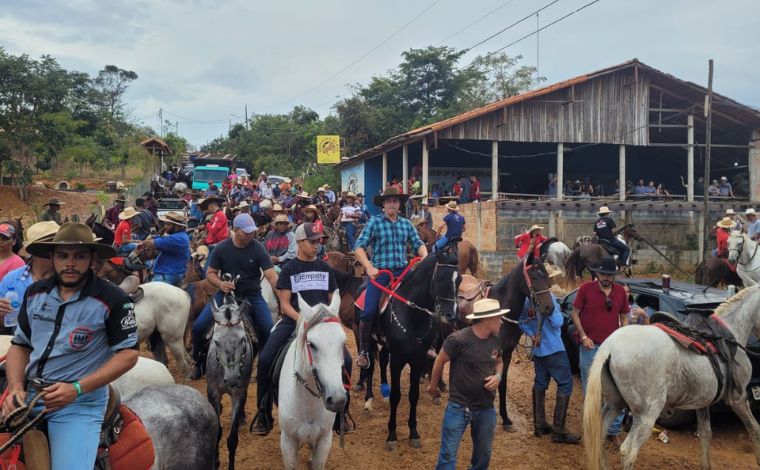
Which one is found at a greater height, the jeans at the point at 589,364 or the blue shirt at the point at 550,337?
the blue shirt at the point at 550,337

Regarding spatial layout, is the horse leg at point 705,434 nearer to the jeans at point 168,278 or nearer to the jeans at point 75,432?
the jeans at point 75,432

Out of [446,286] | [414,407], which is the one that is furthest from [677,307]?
[414,407]

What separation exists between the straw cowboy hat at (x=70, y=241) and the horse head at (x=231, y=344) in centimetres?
245

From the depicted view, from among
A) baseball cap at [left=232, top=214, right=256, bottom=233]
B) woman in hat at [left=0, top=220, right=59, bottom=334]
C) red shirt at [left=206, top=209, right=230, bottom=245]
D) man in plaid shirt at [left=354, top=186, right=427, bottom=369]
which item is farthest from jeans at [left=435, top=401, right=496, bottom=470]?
red shirt at [left=206, top=209, right=230, bottom=245]

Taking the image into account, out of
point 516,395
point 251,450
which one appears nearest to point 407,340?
point 251,450

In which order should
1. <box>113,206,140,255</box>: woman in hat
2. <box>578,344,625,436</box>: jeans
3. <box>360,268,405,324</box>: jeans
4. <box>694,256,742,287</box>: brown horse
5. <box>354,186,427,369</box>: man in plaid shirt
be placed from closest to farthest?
<box>578,344,625,436</box>: jeans < <box>360,268,405,324</box>: jeans < <box>354,186,427,369</box>: man in plaid shirt < <box>113,206,140,255</box>: woman in hat < <box>694,256,742,287</box>: brown horse

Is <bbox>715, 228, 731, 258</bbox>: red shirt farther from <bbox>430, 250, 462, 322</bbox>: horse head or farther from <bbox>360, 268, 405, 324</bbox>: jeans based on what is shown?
<bbox>360, 268, 405, 324</bbox>: jeans

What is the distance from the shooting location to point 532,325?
7.08 metres

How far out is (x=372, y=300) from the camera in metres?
6.89

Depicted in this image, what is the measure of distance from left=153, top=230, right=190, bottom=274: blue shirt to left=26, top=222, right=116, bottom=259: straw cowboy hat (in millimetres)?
5736

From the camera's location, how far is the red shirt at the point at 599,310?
6.54m

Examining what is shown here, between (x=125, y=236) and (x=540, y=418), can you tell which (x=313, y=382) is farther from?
(x=125, y=236)

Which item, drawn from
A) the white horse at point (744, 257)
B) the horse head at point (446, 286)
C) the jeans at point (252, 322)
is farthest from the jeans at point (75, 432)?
the white horse at point (744, 257)

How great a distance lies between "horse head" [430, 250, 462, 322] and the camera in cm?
617
